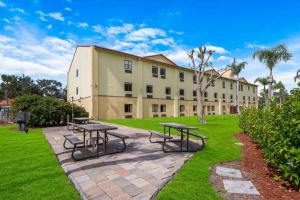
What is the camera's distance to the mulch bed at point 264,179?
403cm

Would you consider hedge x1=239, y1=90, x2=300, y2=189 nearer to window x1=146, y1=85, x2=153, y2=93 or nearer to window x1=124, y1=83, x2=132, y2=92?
window x1=124, y1=83, x2=132, y2=92

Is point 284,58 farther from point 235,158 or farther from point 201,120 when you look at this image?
point 235,158

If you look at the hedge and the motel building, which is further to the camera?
the motel building

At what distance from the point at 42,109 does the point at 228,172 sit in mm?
15415

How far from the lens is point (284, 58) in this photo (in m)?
27.5

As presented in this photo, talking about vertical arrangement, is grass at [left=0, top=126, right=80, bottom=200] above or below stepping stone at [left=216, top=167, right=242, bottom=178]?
above

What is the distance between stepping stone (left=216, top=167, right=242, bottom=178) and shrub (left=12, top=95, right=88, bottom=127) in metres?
15.1

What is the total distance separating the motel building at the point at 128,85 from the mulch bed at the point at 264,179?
14.9m

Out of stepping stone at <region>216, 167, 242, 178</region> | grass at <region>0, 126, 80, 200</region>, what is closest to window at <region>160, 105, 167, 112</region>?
grass at <region>0, 126, 80, 200</region>

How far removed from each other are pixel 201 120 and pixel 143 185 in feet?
52.1

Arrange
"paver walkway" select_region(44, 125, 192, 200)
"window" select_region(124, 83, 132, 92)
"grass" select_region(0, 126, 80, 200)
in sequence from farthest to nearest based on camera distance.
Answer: "window" select_region(124, 83, 132, 92) < "paver walkway" select_region(44, 125, 192, 200) < "grass" select_region(0, 126, 80, 200)

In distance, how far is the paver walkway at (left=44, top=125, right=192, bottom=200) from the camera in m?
3.96

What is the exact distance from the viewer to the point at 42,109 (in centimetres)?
1659

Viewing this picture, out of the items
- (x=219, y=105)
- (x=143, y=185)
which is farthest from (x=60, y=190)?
(x=219, y=105)
